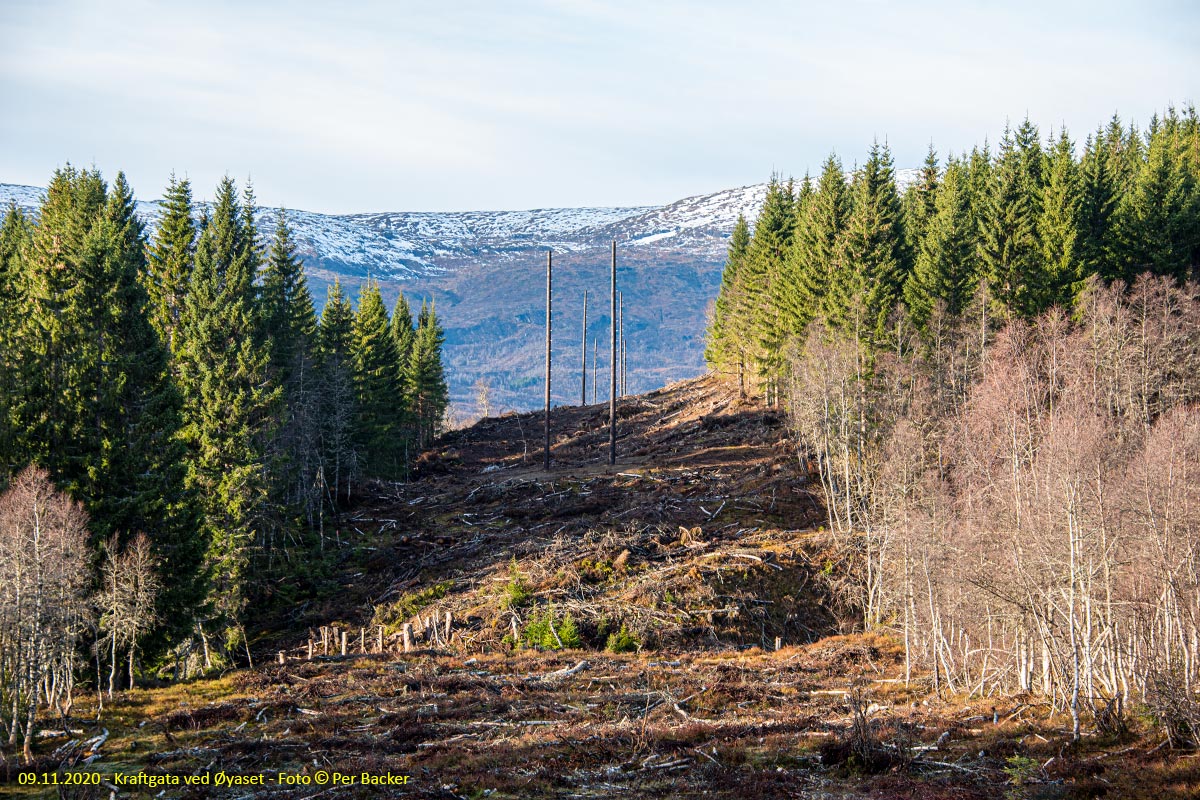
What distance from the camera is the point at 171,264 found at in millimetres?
38125

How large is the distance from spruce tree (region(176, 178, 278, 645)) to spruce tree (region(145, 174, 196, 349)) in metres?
2.39

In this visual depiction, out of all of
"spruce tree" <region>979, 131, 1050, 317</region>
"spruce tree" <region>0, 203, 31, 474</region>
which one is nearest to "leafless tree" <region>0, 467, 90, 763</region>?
"spruce tree" <region>0, 203, 31, 474</region>

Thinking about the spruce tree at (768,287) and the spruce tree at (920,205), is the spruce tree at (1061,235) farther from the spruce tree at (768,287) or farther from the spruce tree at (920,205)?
the spruce tree at (768,287)

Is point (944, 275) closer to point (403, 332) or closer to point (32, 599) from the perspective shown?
point (32, 599)

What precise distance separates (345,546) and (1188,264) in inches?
1954

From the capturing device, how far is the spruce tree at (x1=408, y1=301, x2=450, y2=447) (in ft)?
224

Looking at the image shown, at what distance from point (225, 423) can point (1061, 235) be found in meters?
43.5

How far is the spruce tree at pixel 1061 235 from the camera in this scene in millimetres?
44375

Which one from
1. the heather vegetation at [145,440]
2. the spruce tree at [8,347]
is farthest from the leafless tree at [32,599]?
the spruce tree at [8,347]

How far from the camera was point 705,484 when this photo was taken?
1694 inches

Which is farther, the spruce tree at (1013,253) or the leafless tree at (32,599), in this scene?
the spruce tree at (1013,253)

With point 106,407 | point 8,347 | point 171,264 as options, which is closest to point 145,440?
point 106,407

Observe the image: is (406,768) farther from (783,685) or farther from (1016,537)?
(1016,537)

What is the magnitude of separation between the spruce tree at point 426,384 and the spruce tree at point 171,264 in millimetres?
26303
